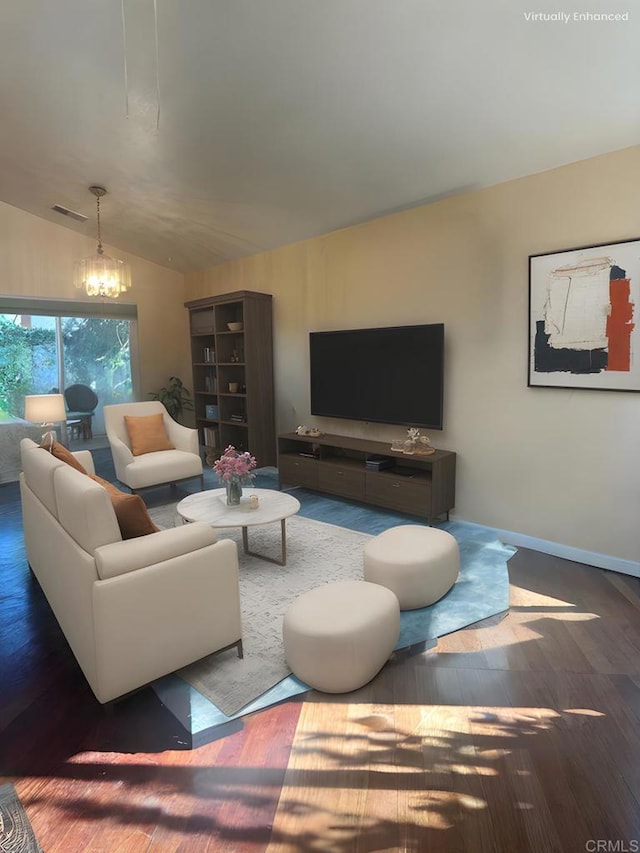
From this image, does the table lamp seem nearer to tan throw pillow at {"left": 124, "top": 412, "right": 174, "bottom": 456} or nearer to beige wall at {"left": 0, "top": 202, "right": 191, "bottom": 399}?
tan throw pillow at {"left": 124, "top": 412, "right": 174, "bottom": 456}

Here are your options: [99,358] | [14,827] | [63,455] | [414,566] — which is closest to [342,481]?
[414,566]

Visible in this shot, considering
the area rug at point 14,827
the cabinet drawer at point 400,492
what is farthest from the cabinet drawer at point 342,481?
the area rug at point 14,827

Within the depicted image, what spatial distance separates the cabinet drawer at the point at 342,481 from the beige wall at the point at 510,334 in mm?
538

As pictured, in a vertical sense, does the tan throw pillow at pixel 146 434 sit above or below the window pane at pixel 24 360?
below

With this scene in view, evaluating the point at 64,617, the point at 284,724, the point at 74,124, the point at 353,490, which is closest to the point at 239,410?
the point at 353,490

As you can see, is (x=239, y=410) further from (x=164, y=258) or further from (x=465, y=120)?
(x=465, y=120)

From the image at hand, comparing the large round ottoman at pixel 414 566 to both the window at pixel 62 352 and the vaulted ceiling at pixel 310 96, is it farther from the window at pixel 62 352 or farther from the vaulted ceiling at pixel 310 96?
the window at pixel 62 352

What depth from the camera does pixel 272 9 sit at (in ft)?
8.08

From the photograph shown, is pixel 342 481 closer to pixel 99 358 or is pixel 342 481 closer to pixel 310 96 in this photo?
pixel 310 96

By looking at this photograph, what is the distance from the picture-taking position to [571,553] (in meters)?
3.52

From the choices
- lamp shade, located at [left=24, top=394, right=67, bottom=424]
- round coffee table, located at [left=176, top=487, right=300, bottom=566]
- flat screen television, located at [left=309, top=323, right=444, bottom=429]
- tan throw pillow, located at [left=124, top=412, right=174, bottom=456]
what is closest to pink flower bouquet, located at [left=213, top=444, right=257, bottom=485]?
round coffee table, located at [left=176, top=487, right=300, bottom=566]

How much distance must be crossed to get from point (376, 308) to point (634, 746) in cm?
373

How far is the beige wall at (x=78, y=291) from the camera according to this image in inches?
222

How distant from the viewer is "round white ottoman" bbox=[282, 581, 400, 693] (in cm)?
209
